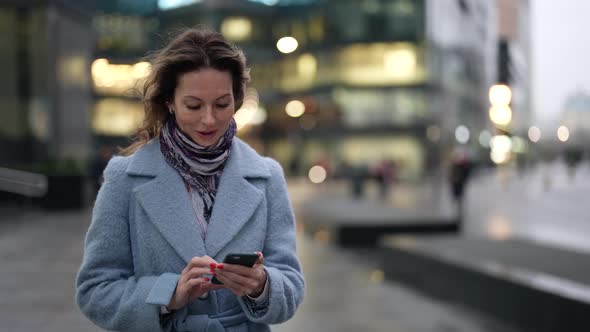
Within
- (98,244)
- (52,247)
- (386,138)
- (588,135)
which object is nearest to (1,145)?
(52,247)

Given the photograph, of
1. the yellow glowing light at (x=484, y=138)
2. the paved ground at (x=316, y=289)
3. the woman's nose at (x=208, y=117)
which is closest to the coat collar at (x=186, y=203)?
the woman's nose at (x=208, y=117)

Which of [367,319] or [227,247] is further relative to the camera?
[367,319]

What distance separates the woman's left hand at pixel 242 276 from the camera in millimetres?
1854

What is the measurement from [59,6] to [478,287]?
16104 mm

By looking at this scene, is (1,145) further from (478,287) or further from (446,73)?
(446,73)

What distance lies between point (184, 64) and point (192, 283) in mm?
697

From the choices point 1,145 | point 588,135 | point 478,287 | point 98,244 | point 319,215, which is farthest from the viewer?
point 588,135

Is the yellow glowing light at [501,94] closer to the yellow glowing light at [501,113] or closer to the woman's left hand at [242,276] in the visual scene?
the yellow glowing light at [501,113]

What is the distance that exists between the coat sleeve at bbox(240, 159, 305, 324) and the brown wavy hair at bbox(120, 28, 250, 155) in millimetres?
384

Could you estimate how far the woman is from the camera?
2059 millimetres

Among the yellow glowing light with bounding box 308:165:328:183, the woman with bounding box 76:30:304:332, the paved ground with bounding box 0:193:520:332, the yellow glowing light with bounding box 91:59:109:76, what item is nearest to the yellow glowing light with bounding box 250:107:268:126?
the yellow glowing light with bounding box 308:165:328:183

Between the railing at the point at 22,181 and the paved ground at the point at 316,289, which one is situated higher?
the railing at the point at 22,181

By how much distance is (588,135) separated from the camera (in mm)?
81250

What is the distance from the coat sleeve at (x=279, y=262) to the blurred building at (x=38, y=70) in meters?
18.3
